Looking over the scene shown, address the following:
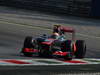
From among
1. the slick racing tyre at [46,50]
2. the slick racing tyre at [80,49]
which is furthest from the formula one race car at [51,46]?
the slick racing tyre at [80,49]

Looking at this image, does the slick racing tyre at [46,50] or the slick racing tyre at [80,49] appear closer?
the slick racing tyre at [46,50]

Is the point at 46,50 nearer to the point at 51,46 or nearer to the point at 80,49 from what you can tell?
the point at 51,46

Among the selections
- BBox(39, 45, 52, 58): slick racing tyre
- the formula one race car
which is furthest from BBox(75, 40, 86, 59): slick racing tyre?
BBox(39, 45, 52, 58): slick racing tyre

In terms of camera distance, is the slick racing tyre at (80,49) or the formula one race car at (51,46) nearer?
the formula one race car at (51,46)

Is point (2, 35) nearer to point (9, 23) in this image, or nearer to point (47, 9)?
point (9, 23)

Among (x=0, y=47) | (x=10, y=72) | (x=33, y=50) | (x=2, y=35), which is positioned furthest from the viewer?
(x=2, y=35)

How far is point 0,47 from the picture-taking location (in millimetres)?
13555

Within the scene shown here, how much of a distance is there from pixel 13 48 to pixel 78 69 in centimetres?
675

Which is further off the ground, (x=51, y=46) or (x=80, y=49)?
(x=51, y=46)

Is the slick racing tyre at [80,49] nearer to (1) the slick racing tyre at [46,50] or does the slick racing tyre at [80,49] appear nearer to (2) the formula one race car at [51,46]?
(2) the formula one race car at [51,46]

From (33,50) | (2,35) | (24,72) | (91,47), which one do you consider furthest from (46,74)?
(2,35)

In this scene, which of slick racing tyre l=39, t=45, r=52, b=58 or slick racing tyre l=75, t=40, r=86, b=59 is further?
slick racing tyre l=75, t=40, r=86, b=59

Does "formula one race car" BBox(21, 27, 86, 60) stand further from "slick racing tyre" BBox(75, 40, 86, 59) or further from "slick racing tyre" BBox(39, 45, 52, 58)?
"slick racing tyre" BBox(75, 40, 86, 59)

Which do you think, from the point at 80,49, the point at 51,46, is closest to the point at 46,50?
the point at 51,46
